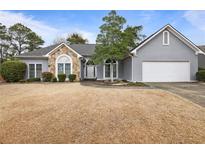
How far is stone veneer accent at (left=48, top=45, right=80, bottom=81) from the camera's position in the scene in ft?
70.6

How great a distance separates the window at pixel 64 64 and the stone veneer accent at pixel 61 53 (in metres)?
0.37

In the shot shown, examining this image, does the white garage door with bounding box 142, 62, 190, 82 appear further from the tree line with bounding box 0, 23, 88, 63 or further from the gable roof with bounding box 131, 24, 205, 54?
the tree line with bounding box 0, 23, 88, 63

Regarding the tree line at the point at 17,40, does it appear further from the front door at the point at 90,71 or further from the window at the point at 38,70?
the front door at the point at 90,71

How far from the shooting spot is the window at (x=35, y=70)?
22.6m

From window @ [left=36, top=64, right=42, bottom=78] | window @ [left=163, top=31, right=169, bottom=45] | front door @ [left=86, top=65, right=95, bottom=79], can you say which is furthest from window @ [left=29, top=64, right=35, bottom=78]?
window @ [left=163, top=31, right=169, bottom=45]

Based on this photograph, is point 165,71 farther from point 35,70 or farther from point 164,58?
point 35,70

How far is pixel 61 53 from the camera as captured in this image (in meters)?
21.5

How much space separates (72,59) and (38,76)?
447 centimetres

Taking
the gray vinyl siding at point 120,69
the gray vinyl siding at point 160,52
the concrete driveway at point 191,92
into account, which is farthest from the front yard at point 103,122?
the gray vinyl siding at point 120,69

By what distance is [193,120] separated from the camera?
250 inches

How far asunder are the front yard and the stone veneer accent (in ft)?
43.6

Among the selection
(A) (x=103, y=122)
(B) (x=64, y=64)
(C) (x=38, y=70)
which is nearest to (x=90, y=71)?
(B) (x=64, y=64)
